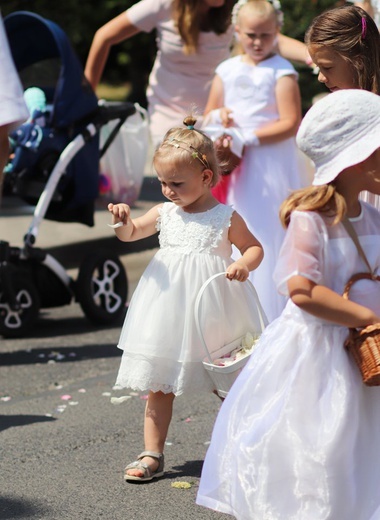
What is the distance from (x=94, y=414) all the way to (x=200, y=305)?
1.42m

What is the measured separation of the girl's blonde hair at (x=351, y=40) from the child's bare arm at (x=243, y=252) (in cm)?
69

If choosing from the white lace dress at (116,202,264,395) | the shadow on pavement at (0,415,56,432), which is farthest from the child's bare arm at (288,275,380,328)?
the shadow on pavement at (0,415,56,432)

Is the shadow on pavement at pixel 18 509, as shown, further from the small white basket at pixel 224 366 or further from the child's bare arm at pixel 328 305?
the child's bare arm at pixel 328 305

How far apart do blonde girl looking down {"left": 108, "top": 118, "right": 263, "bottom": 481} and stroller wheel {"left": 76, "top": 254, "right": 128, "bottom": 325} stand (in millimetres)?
2819

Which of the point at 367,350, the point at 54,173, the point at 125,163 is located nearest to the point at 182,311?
the point at 367,350

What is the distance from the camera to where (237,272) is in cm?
409

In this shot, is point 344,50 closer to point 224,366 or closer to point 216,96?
point 224,366

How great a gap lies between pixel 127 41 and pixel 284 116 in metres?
24.6

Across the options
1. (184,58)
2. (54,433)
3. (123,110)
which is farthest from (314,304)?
(123,110)

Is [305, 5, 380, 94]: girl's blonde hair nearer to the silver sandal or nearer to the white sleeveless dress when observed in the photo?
the silver sandal

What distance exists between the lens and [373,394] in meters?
3.32

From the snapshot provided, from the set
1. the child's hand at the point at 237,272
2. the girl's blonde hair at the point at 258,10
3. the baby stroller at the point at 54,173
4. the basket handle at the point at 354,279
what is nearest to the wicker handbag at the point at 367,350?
the basket handle at the point at 354,279

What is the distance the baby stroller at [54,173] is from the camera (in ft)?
22.9

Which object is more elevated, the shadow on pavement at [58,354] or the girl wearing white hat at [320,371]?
the girl wearing white hat at [320,371]
